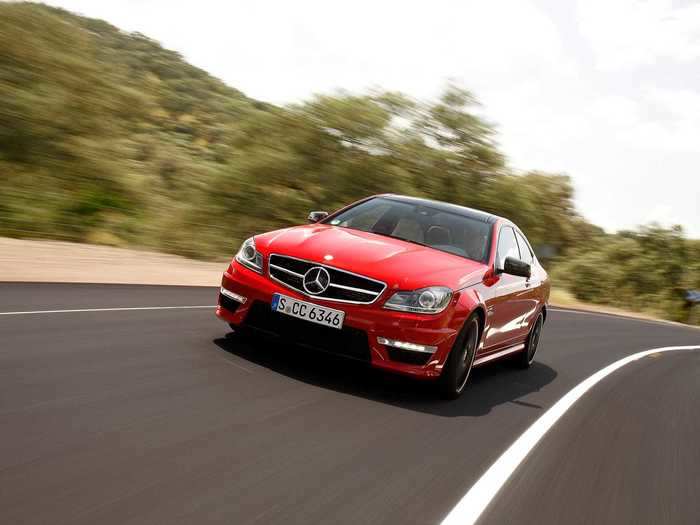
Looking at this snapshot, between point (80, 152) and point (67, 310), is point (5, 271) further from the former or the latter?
point (80, 152)

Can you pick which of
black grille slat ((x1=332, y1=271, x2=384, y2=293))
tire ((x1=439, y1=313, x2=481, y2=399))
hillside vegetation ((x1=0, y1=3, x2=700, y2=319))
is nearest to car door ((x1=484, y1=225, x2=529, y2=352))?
tire ((x1=439, y1=313, x2=481, y2=399))

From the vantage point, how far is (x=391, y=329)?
20.5ft

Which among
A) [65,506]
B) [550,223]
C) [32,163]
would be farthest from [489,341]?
[550,223]

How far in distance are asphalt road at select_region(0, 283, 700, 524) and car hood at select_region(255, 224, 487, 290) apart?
0.91 m

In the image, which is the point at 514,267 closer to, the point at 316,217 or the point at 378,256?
the point at 378,256

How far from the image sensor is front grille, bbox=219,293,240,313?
6835 mm

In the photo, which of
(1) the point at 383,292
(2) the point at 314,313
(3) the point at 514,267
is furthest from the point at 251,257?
(3) the point at 514,267

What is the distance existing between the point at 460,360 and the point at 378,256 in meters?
1.01

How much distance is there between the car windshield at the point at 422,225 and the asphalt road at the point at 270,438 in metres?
1.19

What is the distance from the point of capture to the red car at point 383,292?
6273mm

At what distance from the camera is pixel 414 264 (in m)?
6.62

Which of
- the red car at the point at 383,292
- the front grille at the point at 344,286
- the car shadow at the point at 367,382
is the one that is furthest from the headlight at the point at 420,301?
the car shadow at the point at 367,382

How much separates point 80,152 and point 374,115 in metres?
8.39

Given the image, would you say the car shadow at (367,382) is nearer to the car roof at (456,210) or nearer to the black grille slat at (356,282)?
the black grille slat at (356,282)
